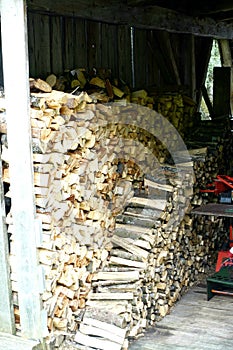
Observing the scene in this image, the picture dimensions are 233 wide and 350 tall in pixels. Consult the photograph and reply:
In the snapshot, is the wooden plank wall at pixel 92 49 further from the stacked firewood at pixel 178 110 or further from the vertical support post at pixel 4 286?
the vertical support post at pixel 4 286

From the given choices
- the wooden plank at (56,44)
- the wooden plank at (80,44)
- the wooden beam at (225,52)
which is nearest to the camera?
the wooden plank at (56,44)

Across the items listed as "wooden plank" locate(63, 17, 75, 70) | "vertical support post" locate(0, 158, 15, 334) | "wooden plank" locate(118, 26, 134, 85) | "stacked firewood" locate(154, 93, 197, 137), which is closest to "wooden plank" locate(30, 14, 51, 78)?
"wooden plank" locate(63, 17, 75, 70)

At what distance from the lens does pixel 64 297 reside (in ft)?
13.7

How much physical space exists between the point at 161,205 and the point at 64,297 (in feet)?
4.46

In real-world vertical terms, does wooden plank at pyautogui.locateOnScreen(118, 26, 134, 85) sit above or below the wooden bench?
above

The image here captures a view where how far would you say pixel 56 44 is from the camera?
15.9ft

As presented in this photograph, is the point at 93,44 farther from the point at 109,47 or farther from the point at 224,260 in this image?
the point at 224,260

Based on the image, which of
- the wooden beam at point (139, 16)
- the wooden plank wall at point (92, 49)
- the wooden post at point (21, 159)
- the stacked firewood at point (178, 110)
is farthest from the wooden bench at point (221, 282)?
the wooden beam at point (139, 16)

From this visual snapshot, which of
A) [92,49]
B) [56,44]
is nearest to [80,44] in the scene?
[92,49]

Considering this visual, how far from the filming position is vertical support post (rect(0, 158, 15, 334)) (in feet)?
12.8

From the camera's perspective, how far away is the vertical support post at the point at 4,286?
153 inches

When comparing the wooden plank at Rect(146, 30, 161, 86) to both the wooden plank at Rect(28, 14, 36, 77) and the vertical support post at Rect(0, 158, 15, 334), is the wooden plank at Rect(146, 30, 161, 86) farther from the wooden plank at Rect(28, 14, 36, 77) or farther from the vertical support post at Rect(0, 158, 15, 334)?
the vertical support post at Rect(0, 158, 15, 334)

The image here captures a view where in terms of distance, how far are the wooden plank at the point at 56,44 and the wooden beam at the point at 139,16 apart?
101mm

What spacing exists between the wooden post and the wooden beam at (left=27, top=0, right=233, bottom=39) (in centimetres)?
94
